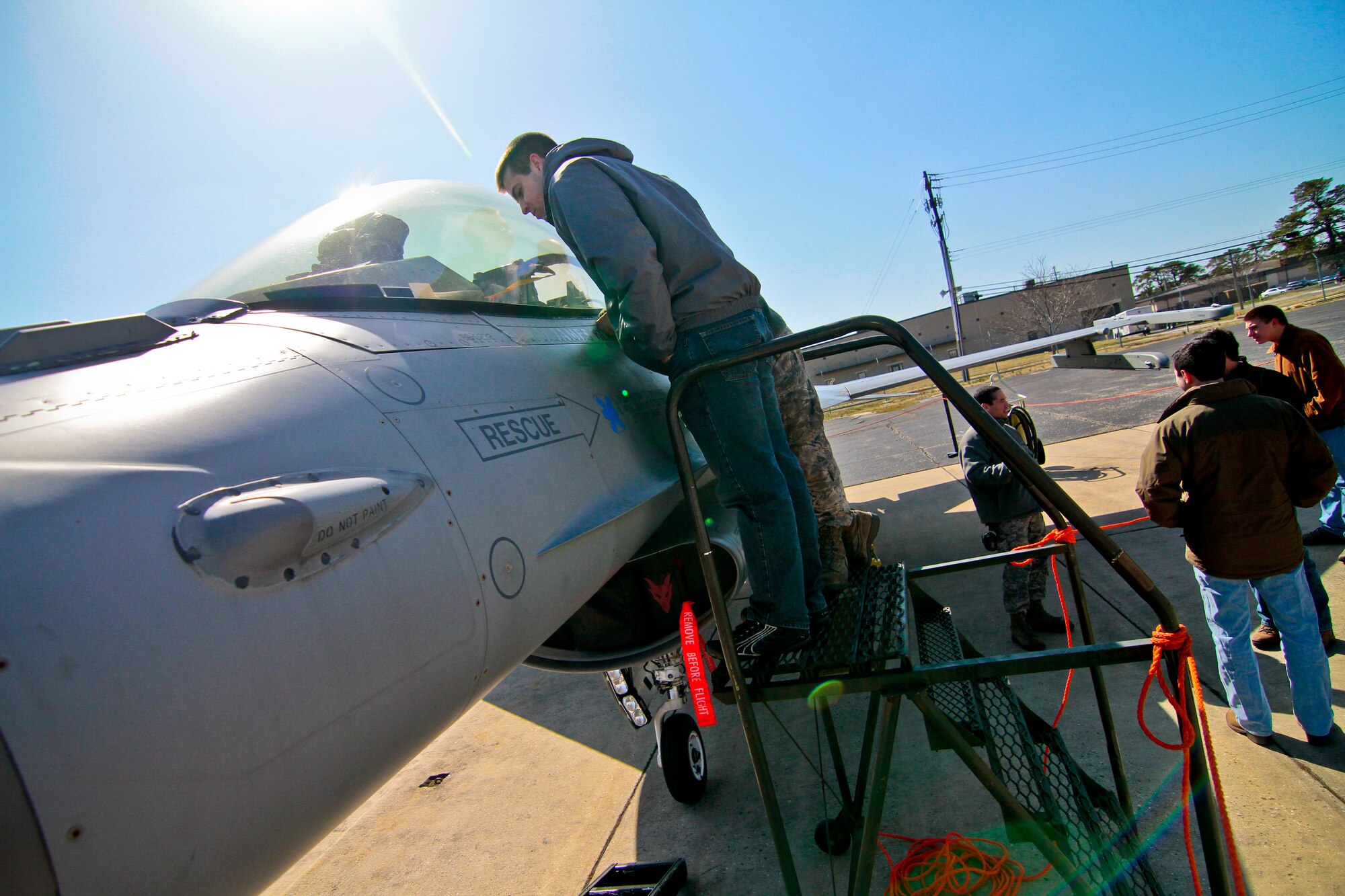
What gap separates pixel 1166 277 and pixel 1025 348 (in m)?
92.0

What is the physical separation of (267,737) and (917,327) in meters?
62.1

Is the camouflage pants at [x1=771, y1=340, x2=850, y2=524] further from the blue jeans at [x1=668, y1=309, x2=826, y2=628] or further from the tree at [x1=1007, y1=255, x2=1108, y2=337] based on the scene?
the tree at [x1=1007, y1=255, x2=1108, y2=337]

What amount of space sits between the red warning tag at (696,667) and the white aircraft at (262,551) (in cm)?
37

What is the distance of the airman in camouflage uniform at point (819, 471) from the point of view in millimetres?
3119

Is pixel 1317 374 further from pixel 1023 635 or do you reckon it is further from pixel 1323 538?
pixel 1023 635

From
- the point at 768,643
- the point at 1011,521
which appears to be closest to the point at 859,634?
the point at 768,643

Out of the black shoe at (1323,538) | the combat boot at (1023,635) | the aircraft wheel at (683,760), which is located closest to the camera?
the aircraft wheel at (683,760)

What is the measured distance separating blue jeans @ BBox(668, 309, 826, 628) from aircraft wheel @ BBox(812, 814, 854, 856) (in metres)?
1.22

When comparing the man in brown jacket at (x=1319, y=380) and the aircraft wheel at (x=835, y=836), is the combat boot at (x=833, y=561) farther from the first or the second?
the man in brown jacket at (x=1319, y=380)

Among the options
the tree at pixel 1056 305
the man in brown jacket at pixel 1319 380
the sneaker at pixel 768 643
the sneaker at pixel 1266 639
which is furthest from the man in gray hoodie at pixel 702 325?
the tree at pixel 1056 305

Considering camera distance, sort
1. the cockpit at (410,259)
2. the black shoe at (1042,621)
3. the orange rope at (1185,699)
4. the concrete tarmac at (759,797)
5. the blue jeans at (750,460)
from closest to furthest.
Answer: the orange rope at (1185,699)
the blue jeans at (750,460)
the cockpit at (410,259)
the concrete tarmac at (759,797)
the black shoe at (1042,621)

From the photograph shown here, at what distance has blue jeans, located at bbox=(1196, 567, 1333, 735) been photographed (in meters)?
2.78

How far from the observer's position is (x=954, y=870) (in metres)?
2.56

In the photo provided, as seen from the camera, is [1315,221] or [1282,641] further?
[1315,221]
